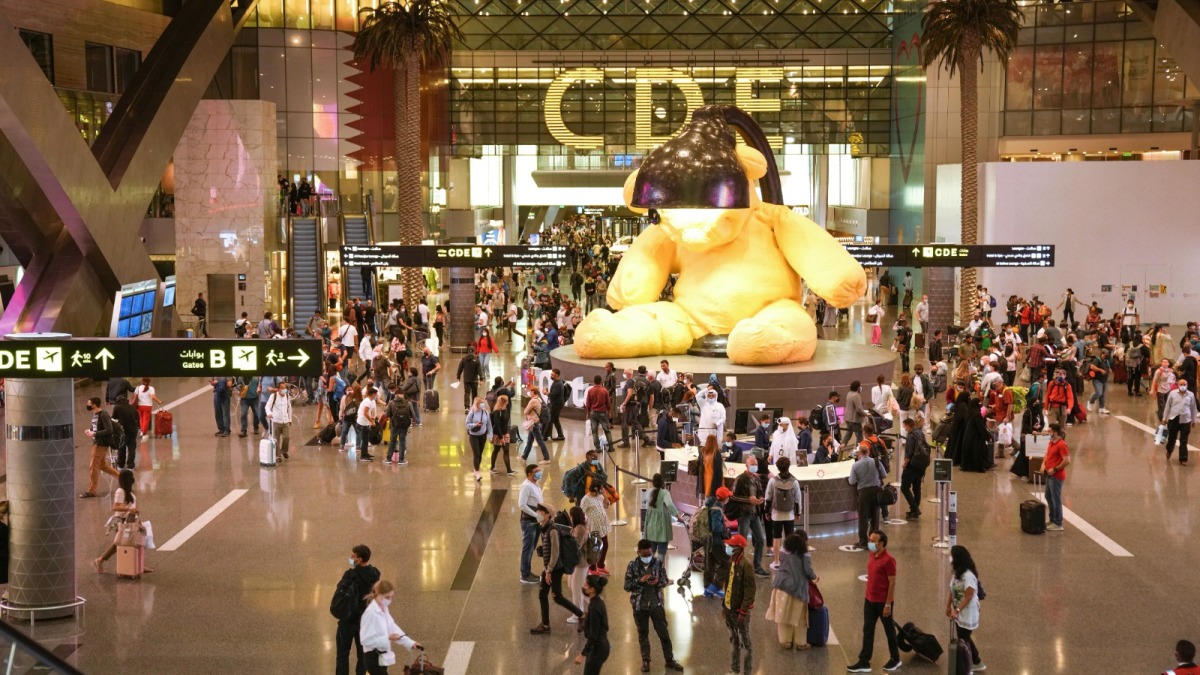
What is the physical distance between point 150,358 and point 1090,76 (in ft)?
129

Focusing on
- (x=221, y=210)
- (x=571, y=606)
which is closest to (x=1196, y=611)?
(x=571, y=606)

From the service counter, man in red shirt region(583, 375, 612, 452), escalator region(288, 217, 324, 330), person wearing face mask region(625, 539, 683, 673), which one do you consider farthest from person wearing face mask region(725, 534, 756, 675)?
escalator region(288, 217, 324, 330)

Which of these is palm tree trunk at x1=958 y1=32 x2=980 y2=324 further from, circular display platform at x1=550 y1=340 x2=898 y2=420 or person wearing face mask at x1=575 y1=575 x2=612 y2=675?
person wearing face mask at x1=575 y1=575 x2=612 y2=675

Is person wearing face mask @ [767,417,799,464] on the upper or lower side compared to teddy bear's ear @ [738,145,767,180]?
lower

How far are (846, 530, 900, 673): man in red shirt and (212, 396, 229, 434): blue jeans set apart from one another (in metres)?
13.4

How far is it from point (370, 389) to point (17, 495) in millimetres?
7955

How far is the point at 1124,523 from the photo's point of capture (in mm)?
16406

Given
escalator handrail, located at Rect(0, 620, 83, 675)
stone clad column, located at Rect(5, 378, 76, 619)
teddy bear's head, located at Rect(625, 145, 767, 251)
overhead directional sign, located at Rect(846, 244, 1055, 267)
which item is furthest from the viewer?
overhead directional sign, located at Rect(846, 244, 1055, 267)

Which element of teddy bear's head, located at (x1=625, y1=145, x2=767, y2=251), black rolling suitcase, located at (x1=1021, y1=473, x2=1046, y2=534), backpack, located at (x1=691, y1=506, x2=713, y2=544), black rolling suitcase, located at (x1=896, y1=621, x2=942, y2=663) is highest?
teddy bear's head, located at (x1=625, y1=145, x2=767, y2=251)

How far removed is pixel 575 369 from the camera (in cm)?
2489

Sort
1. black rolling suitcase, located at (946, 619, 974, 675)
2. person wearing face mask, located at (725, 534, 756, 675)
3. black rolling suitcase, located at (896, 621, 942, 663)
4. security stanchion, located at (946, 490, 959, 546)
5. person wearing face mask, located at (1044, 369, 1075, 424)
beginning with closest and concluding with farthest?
black rolling suitcase, located at (946, 619, 974, 675) < person wearing face mask, located at (725, 534, 756, 675) < black rolling suitcase, located at (896, 621, 942, 663) < security stanchion, located at (946, 490, 959, 546) < person wearing face mask, located at (1044, 369, 1075, 424)

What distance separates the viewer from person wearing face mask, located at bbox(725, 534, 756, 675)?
11.1m

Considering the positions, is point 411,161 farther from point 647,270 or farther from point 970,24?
point 647,270

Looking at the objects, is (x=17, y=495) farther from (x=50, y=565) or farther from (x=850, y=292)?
(x=850, y=292)
